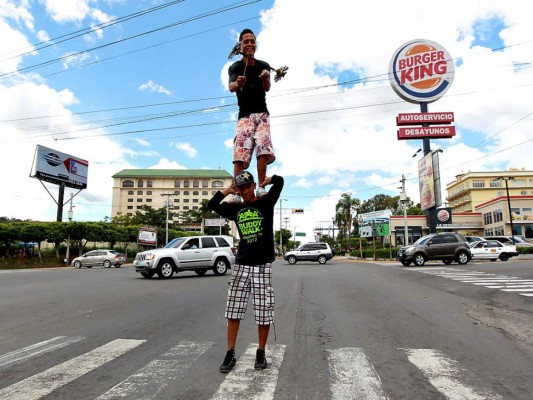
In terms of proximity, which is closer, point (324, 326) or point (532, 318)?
point (324, 326)

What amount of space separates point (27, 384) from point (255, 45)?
3878 millimetres

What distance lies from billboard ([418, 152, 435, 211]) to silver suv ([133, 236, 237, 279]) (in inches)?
1054

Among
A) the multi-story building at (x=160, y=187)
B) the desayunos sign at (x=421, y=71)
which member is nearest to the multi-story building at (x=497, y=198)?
the desayunos sign at (x=421, y=71)

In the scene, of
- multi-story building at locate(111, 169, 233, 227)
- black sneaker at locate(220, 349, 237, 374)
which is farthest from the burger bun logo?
multi-story building at locate(111, 169, 233, 227)

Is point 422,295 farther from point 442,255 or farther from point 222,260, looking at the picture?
point 442,255

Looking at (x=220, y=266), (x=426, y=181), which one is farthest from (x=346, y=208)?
(x=220, y=266)


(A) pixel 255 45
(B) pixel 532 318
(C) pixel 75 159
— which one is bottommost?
(B) pixel 532 318

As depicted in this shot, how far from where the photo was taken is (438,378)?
3459 millimetres

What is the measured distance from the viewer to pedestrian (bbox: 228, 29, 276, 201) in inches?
160

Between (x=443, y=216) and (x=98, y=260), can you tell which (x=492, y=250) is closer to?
(x=443, y=216)

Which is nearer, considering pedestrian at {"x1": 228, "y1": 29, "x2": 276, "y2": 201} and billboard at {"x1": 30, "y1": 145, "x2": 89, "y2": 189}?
pedestrian at {"x1": 228, "y1": 29, "x2": 276, "y2": 201}

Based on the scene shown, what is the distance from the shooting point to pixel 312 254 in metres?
33.0

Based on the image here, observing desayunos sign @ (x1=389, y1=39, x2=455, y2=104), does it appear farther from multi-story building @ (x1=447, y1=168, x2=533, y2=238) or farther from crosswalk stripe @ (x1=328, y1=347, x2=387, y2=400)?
crosswalk stripe @ (x1=328, y1=347, x2=387, y2=400)

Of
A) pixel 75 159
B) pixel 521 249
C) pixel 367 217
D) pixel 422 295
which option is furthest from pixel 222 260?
pixel 367 217
